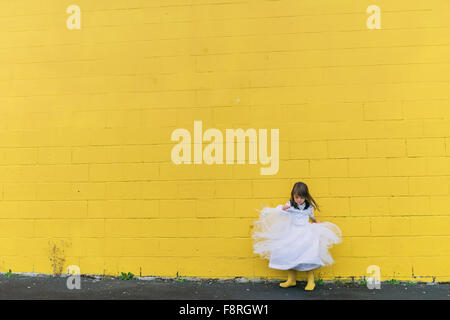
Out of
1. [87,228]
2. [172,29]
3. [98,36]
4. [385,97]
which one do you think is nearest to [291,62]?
[385,97]

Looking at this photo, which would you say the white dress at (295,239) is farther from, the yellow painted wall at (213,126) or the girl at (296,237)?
the yellow painted wall at (213,126)

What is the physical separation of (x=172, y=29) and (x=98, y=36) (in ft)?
3.39

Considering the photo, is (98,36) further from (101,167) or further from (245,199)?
(245,199)

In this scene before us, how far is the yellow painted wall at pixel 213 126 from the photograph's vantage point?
481 cm

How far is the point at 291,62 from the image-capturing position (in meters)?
5.00

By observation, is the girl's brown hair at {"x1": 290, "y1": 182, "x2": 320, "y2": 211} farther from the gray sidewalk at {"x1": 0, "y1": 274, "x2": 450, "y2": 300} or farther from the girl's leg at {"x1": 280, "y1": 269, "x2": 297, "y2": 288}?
the gray sidewalk at {"x1": 0, "y1": 274, "x2": 450, "y2": 300}

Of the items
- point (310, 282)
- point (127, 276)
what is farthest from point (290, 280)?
point (127, 276)

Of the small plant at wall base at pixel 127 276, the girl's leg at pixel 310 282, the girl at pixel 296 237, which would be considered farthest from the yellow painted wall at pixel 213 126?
the girl's leg at pixel 310 282

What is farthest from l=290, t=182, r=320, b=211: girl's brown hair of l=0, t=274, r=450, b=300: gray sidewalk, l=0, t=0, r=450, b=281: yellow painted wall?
l=0, t=274, r=450, b=300: gray sidewalk

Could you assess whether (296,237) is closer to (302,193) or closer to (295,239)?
(295,239)

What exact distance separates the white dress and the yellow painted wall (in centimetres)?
25

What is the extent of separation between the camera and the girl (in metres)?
4.50

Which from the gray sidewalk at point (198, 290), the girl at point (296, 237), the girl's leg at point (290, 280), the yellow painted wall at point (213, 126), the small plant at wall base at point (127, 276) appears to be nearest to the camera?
the gray sidewalk at point (198, 290)

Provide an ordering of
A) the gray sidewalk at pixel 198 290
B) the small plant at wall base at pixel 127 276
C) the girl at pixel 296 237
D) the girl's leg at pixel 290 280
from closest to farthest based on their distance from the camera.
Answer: the gray sidewalk at pixel 198 290, the girl at pixel 296 237, the girl's leg at pixel 290 280, the small plant at wall base at pixel 127 276
